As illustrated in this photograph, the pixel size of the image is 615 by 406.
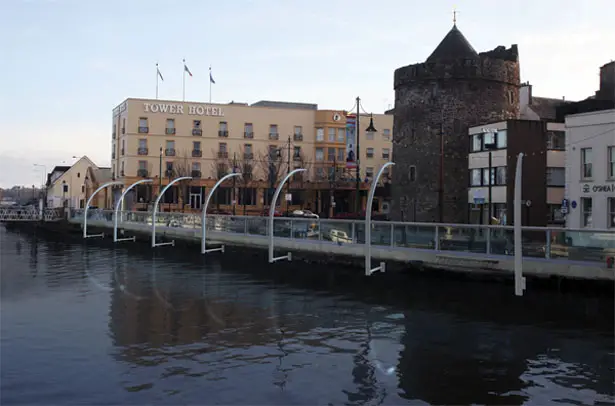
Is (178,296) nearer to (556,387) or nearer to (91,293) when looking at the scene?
(91,293)

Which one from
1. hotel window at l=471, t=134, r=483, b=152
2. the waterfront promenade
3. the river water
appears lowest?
the river water

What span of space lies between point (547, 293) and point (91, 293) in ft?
51.9

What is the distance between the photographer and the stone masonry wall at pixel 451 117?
50.0m

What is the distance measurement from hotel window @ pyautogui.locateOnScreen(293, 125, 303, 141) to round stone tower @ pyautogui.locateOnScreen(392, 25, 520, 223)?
98.4 feet

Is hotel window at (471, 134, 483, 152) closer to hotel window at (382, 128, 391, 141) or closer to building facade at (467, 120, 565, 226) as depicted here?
building facade at (467, 120, 565, 226)

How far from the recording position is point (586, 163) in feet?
112

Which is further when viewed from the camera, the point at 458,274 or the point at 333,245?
the point at 333,245

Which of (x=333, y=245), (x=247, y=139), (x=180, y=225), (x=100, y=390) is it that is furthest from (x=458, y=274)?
(x=247, y=139)

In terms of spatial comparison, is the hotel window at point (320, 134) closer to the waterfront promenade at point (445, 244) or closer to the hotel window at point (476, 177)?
the hotel window at point (476, 177)

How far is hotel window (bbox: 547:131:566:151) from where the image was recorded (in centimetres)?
4738

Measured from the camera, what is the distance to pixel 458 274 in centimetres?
2141

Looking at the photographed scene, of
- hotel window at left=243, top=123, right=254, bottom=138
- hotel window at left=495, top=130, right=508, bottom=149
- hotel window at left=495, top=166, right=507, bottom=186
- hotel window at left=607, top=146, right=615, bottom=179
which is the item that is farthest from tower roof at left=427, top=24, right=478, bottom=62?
hotel window at left=243, top=123, right=254, bottom=138

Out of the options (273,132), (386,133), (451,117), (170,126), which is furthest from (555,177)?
(170,126)

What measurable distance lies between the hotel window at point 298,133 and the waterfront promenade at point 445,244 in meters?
46.9
